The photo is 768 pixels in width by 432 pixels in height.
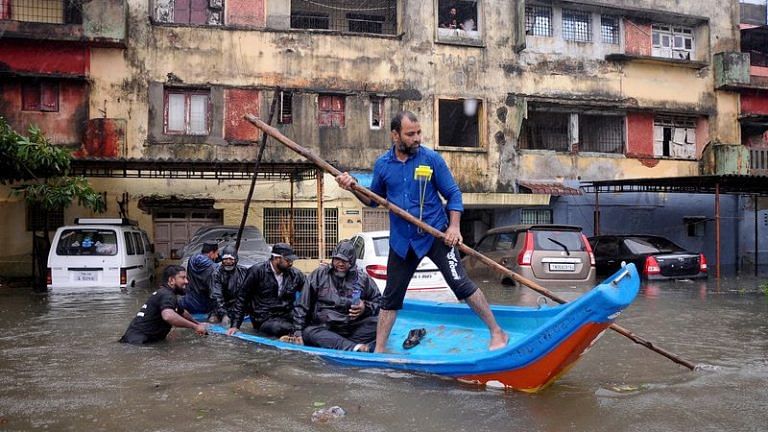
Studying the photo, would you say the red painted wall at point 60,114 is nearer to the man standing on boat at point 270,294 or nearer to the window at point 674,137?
the man standing on boat at point 270,294

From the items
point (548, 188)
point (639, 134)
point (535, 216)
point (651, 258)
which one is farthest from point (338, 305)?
point (639, 134)

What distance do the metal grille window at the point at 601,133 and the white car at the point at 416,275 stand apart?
1414 centimetres

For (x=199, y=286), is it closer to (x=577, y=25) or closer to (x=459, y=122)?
(x=459, y=122)

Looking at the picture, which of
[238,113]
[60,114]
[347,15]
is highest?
[347,15]

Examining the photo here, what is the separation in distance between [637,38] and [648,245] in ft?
33.6

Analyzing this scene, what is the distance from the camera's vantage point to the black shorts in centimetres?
532

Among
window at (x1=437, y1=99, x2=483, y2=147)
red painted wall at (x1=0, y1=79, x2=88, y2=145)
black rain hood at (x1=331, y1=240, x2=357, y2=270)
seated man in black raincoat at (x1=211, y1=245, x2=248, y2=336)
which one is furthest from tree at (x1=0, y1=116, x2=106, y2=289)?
window at (x1=437, y1=99, x2=483, y2=147)

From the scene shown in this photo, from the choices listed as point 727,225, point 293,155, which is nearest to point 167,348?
point 293,155

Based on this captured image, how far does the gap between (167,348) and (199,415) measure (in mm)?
2865

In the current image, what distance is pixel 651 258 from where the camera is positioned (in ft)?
47.9

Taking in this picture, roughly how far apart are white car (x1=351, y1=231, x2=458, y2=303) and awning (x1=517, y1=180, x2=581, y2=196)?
34.9 ft

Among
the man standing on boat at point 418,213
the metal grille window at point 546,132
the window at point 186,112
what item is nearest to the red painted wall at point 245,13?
the window at point 186,112

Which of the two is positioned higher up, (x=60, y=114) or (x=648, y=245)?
(x=60, y=114)

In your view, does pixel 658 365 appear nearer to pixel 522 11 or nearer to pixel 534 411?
pixel 534 411
